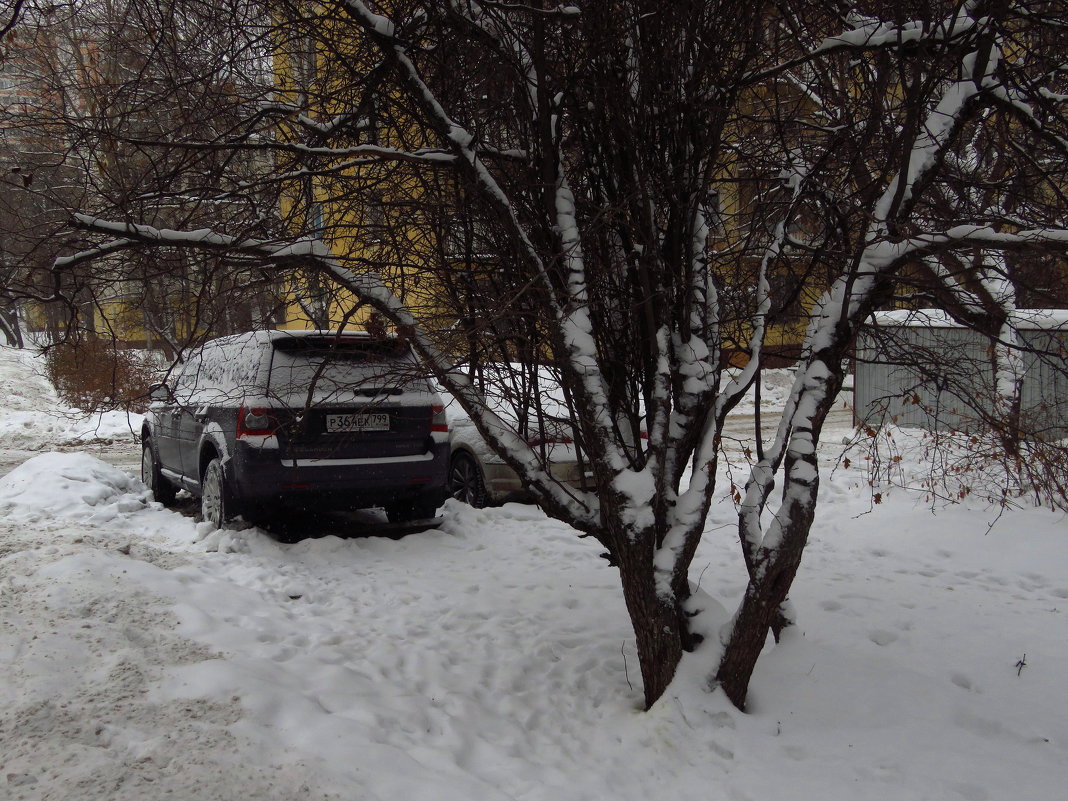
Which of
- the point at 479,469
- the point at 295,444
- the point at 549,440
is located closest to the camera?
the point at 549,440

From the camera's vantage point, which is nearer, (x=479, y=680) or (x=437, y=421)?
(x=479, y=680)

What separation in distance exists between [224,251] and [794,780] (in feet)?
10.8

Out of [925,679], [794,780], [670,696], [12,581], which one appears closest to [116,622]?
[12,581]

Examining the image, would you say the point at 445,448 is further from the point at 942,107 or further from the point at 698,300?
the point at 942,107

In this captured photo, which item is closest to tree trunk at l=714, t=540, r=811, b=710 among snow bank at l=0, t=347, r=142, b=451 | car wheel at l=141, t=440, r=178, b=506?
car wheel at l=141, t=440, r=178, b=506

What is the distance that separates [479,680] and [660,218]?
2.52 m

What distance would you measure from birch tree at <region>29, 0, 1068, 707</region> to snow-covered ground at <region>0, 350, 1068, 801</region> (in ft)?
1.47

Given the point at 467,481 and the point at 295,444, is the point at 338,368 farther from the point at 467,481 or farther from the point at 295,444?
the point at 467,481

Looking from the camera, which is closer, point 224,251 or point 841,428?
point 224,251

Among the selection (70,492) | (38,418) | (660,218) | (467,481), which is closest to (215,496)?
(70,492)

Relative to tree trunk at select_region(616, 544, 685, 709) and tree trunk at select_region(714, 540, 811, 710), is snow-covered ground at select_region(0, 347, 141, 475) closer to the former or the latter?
tree trunk at select_region(616, 544, 685, 709)

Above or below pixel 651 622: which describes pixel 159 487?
below

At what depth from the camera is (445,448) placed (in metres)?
7.25

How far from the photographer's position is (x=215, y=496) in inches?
281
